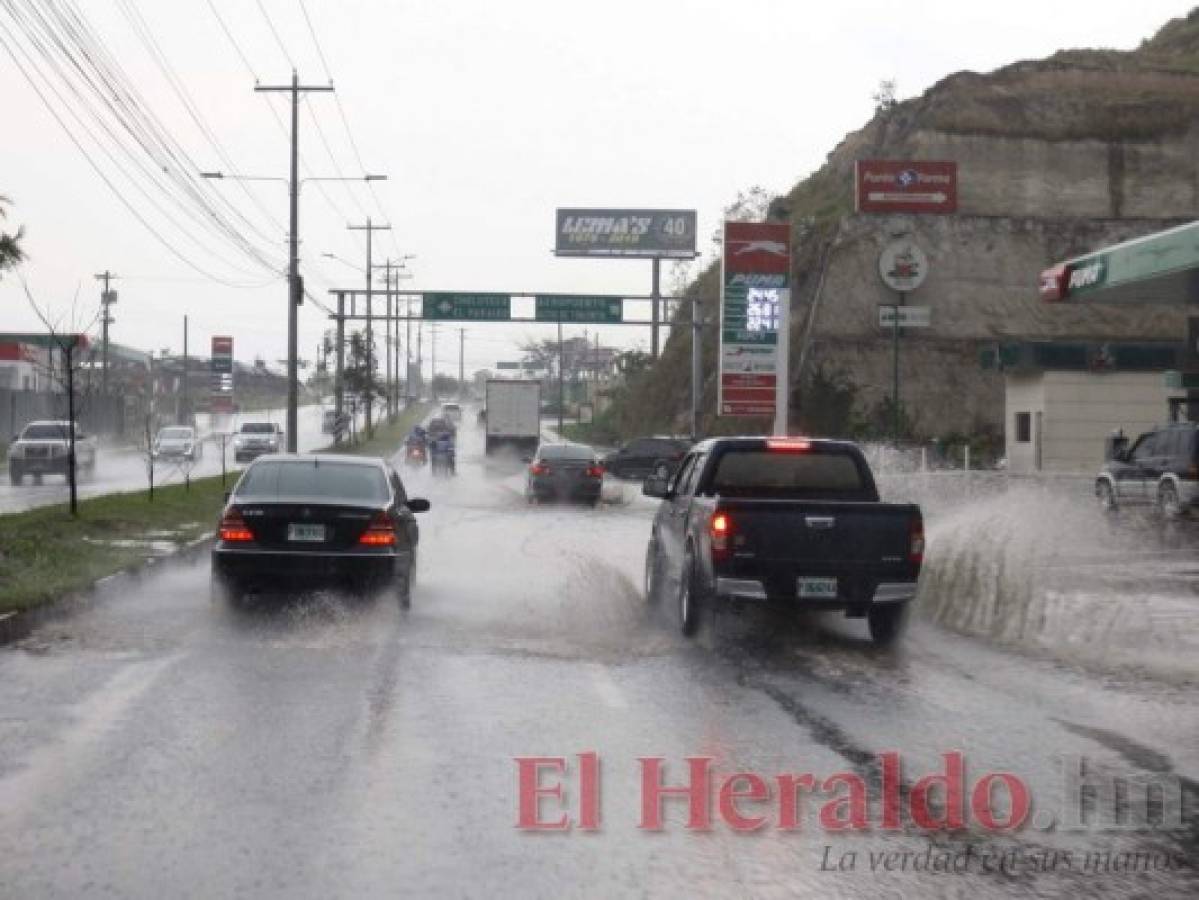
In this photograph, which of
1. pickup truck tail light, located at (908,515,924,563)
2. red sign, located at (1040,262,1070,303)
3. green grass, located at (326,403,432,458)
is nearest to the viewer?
pickup truck tail light, located at (908,515,924,563)

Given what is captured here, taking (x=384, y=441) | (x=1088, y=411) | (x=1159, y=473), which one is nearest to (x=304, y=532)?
(x=1159, y=473)

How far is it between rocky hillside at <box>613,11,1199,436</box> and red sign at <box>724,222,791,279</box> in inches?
625

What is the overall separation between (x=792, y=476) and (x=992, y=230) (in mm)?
58405

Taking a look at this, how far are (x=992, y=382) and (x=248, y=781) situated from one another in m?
64.0

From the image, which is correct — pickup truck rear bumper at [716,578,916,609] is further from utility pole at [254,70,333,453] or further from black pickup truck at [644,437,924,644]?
utility pole at [254,70,333,453]

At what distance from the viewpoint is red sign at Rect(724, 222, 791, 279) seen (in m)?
48.2

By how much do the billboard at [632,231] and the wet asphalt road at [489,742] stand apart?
79.0 meters

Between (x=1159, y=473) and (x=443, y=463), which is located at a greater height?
(x=1159, y=473)

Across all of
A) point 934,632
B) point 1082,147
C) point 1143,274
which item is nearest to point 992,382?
point 1082,147

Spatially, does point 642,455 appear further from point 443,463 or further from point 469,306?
point 469,306

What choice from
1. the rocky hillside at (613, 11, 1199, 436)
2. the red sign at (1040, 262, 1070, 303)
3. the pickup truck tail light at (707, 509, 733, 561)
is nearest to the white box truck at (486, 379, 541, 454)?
the rocky hillside at (613, 11, 1199, 436)

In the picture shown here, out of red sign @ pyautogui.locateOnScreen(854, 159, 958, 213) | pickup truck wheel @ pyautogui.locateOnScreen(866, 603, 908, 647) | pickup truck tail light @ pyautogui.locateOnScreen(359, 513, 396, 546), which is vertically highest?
red sign @ pyautogui.locateOnScreen(854, 159, 958, 213)

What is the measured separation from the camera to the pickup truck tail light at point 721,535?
12508mm

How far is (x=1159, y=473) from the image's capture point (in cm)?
2845
